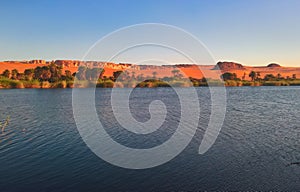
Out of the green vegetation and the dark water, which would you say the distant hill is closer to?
the green vegetation

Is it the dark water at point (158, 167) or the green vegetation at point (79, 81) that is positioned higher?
the green vegetation at point (79, 81)

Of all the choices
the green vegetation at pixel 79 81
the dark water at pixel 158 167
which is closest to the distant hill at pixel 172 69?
the green vegetation at pixel 79 81

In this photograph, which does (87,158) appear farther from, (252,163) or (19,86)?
(19,86)

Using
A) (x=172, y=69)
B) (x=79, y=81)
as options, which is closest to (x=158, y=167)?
(x=79, y=81)

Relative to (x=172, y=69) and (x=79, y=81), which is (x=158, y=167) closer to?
(x=79, y=81)

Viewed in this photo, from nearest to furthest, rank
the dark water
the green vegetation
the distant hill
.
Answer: the dark water < the green vegetation < the distant hill

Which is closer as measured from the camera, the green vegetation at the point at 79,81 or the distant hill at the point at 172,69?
the green vegetation at the point at 79,81

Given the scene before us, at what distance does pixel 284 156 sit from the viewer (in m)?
13.0

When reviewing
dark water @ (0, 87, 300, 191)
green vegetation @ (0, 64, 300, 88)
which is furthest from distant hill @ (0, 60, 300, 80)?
dark water @ (0, 87, 300, 191)

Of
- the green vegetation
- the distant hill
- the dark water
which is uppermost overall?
the distant hill

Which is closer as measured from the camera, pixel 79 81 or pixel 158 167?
pixel 158 167

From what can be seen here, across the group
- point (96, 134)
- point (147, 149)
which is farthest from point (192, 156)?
point (96, 134)

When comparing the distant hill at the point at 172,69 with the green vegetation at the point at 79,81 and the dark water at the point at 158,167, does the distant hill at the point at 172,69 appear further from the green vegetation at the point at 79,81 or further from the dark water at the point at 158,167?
the dark water at the point at 158,167

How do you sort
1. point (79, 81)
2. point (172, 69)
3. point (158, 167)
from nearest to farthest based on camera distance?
point (158, 167) → point (79, 81) → point (172, 69)
